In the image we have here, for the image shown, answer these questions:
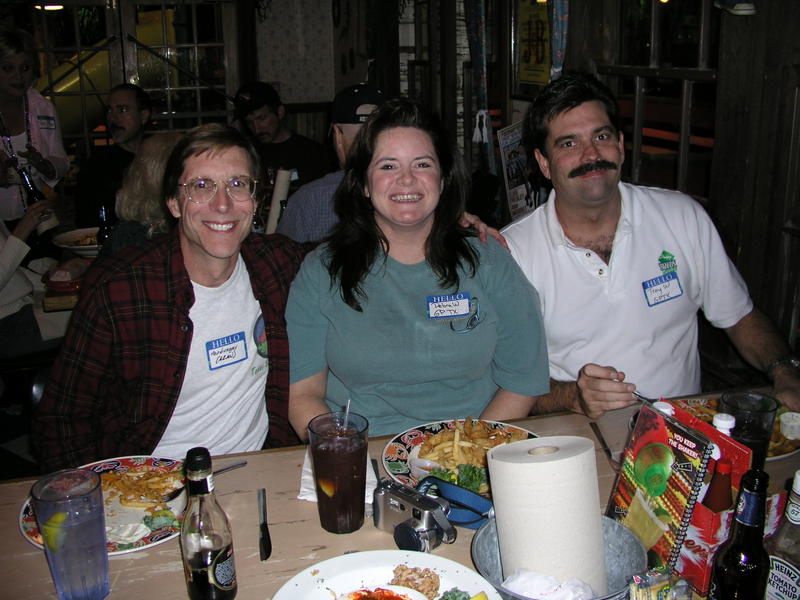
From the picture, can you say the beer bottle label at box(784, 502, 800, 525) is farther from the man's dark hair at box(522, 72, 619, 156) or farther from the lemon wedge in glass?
the man's dark hair at box(522, 72, 619, 156)

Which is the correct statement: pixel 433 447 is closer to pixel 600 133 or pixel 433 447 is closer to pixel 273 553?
pixel 273 553

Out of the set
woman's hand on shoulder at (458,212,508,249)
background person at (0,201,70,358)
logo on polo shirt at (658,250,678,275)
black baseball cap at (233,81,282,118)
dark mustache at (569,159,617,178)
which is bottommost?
background person at (0,201,70,358)

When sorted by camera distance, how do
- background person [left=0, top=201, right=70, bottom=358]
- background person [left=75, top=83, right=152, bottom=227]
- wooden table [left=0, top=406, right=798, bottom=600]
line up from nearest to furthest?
wooden table [left=0, top=406, right=798, bottom=600] < background person [left=0, top=201, right=70, bottom=358] < background person [left=75, top=83, right=152, bottom=227]

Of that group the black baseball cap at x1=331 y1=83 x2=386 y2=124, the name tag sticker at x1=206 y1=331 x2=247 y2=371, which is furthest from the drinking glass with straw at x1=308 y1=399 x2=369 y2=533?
the black baseball cap at x1=331 y1=83 x2=386 y2=124

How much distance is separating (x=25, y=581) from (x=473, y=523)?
782 mm

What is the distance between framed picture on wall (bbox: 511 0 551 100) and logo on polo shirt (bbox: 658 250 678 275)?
2.26 m

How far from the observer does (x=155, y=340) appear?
1781 mm

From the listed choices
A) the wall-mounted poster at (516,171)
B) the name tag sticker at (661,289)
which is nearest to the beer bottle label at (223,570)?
the name tag sticker at (661,289)

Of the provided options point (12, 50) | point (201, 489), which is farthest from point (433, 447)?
point (12, 50)

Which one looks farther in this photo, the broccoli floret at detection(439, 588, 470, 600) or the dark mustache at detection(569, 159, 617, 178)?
the dark mustache at detection(569, 159, 617, 178)

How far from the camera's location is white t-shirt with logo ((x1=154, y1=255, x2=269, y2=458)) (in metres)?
1.83

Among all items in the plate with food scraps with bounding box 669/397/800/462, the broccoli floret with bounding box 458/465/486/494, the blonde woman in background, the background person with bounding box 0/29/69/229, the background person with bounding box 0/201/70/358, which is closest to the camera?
the broccoli floret with bounding box 458/465/486/494

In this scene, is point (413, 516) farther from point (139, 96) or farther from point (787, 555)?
point (139, 96)

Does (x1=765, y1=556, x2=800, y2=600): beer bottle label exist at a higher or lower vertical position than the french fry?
higher
